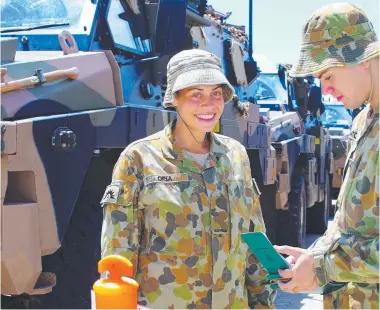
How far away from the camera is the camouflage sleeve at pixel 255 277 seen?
2508mm

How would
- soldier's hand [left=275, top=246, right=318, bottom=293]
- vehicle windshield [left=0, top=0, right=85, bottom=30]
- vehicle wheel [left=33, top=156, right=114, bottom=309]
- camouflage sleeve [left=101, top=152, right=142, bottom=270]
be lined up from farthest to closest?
vehicle windshield [left=0, top=0, right=85, bottom=30] → vehicle wheel [left=33, top=156, right=114, bottom=309] → camouflage sleeve [left=101, top=152, right=142, bottom=270] → soldier's hand [left=275, top=246, right=318, bottom=293]

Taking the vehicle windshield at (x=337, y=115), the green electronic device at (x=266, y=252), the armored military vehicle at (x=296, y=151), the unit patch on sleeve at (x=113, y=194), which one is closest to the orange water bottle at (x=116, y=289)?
the green electronic device at (x=266, y=252)

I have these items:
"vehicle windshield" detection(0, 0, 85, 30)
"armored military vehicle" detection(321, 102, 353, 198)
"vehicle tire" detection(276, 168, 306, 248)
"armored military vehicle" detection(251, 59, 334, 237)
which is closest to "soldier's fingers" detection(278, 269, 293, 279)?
"vehicle windshield" detection(0, 0, 85, 30)

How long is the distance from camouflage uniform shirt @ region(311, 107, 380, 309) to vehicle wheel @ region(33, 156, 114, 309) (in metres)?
2.02

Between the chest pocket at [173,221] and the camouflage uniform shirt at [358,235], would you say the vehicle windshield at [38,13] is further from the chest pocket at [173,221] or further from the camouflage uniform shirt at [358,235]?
the camouflage uniform shirt at [358,235]

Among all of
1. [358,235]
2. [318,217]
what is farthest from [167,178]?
[318,217]

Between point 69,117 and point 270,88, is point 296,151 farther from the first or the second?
point 69,117

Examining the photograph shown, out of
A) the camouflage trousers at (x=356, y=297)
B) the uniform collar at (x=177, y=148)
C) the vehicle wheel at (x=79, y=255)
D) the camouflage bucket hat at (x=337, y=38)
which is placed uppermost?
the camouflage bucket hat at (x=337, y=38)

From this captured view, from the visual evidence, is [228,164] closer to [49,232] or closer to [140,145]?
[140,145]

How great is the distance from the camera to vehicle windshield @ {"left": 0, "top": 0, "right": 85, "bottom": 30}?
14.5 ft

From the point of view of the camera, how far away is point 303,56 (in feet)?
6.48

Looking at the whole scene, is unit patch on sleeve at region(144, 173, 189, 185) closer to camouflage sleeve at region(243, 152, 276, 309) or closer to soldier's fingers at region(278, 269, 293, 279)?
camouflage sleeve at region(243, 152, 276, 309)

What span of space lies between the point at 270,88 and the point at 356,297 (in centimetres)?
771

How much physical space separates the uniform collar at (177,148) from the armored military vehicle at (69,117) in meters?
0.91
